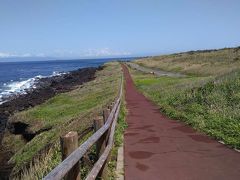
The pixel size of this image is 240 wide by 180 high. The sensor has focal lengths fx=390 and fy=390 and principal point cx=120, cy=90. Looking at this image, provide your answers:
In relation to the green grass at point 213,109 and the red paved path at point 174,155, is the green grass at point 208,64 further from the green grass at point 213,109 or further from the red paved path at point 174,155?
the red paved path at point 174,155

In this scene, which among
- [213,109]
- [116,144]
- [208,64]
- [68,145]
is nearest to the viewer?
[68,145]

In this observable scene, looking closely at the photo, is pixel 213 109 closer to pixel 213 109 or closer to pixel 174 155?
pixel 213 109

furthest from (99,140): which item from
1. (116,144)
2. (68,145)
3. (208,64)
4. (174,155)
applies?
(208,64)

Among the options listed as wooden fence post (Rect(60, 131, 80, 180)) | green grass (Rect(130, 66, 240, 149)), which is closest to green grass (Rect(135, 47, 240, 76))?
green grass (Rect(130, 66, 240, 149))

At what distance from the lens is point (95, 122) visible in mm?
7773

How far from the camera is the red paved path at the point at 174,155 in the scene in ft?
27.3

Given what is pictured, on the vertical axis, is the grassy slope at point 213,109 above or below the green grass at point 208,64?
above

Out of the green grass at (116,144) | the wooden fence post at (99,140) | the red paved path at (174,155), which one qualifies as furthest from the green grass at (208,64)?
the wooden fence post at (99,140)

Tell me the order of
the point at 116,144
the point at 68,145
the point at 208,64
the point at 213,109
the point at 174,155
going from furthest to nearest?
the point at 208,64 → the point at 213,109 → the point at 116,144 → the point at 174,155 → the point at 68,145

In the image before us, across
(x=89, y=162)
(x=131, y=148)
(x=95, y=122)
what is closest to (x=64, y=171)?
(x=95, y=122)

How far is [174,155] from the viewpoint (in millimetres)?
10070

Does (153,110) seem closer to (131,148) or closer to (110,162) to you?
(131,148)

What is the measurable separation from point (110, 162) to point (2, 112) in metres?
31.7

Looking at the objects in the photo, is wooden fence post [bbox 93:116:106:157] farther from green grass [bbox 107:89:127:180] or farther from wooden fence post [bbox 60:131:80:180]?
wooden fence post [bbox 60:131:80:180]
